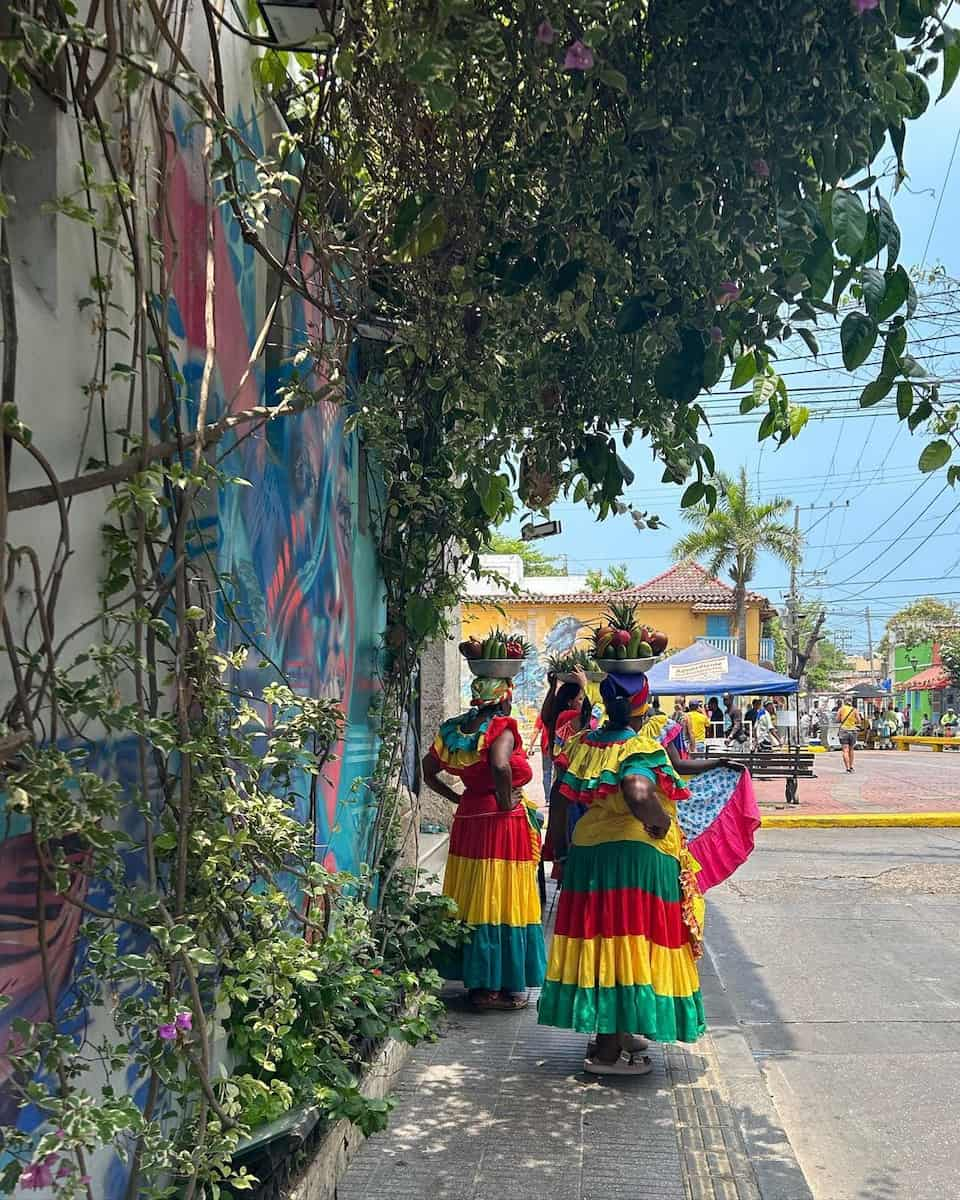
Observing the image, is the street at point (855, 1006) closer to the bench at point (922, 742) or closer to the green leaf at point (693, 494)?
the green leaf at point (693, 494)

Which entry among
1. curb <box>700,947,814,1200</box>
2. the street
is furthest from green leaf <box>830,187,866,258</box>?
the street

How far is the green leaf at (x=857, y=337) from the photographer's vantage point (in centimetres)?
336

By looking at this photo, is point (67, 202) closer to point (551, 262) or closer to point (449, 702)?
point (551, 262)

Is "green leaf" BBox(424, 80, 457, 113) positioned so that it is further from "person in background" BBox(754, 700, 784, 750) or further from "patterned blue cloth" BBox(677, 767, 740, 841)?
"person in background" BBox(754, 700, 784, 750)

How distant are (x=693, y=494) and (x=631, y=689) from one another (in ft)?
3.23

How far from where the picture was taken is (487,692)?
6.34 m

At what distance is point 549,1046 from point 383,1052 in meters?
1.17

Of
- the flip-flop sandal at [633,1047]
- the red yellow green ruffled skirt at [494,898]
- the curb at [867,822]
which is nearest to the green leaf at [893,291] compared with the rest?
the flip-flop sandal at [633,1047]

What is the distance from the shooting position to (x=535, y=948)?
21.4ft

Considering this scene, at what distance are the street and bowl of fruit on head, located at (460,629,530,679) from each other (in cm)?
250

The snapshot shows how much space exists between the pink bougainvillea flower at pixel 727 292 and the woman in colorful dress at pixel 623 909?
6.83ft

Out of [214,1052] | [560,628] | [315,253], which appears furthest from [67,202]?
[560,628]

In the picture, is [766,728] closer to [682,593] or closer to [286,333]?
[682,593]

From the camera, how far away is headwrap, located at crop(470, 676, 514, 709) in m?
6.35
